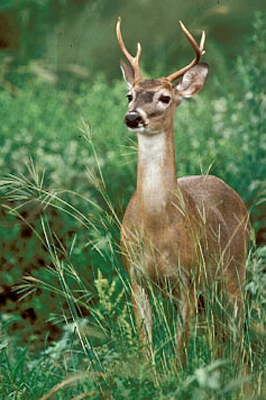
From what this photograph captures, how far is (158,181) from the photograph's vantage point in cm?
559

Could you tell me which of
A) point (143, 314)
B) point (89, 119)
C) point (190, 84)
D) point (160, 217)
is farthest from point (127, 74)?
point (89, 119)

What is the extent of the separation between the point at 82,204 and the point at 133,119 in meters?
1.93

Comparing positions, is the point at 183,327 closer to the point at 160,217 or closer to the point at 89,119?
the point at 160,217

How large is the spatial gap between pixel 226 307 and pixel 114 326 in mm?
543

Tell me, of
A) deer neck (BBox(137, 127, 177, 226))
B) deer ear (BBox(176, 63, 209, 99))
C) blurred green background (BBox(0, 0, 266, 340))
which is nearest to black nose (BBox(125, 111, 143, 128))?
deer neck (BBox(137, 127, 177, 226))

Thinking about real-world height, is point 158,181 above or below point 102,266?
above

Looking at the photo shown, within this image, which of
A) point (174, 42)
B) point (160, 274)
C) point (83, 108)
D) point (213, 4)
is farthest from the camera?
point (174, 42)

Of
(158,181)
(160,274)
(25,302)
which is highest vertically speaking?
(158,181)

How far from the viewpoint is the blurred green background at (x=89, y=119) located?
23.6 ft

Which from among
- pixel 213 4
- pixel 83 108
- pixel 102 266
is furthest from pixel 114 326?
pixel 213 4

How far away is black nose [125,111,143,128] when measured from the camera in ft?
17.6

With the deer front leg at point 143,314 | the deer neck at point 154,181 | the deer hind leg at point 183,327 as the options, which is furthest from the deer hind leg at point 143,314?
the deer neck at point 154,181

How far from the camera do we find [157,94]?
5.64 metres

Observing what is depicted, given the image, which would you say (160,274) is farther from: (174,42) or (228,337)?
(174,42)
